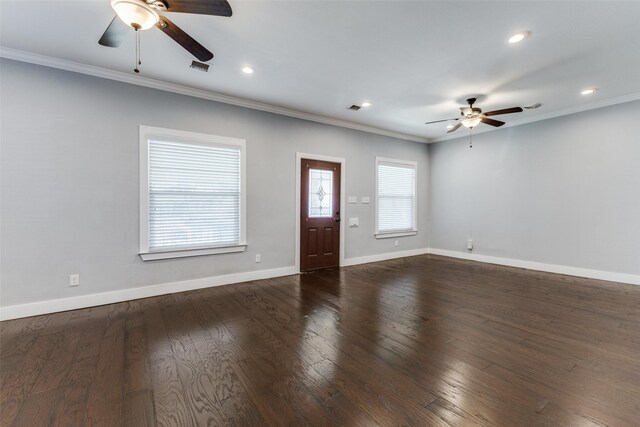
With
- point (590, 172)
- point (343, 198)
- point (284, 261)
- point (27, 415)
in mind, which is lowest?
point (27, 415)

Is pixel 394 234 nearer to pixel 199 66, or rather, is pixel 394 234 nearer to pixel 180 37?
pixel 199 66

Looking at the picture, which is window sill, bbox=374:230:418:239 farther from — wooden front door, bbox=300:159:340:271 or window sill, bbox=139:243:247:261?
window sill, bbox=139:243:247:261

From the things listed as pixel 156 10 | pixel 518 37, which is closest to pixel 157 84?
pixel 156 10

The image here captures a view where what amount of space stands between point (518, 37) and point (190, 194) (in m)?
4.25

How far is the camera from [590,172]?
466 cm

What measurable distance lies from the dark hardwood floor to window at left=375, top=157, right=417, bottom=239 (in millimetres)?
2708

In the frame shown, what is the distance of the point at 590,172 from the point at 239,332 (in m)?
6.00

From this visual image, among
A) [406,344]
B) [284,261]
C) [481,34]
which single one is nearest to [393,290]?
[406,344]

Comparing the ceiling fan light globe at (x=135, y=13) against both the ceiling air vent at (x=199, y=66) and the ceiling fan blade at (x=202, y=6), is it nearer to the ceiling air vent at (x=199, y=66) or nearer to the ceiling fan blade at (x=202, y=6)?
the ceiling fan blade at (x=202, y=6)

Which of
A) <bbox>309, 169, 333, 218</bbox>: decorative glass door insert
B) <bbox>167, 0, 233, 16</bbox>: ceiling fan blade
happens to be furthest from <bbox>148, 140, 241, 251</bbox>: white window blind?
<bbox>167, 0, 233, 16</bbox>: ceiling fan blade

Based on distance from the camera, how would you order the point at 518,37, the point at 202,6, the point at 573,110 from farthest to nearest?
1. the point at 573,110
2. the point at 518,37
3. the point at 202,6

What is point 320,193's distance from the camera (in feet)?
17.4

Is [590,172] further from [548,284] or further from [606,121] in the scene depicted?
[548,284]

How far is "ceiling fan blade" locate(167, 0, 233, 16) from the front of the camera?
1.76 meters
